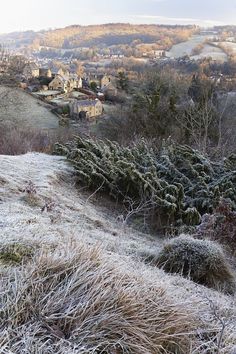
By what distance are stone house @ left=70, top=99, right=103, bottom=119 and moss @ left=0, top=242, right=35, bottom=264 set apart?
1057 inches

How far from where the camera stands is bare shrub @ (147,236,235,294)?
4.79m

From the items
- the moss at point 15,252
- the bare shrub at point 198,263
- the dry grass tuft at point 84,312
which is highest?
the dry grass tuft at point 84,312

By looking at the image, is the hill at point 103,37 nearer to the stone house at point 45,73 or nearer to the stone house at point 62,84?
the stone house at point 45,73

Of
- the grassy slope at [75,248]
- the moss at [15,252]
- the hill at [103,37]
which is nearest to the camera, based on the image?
the grassy slope at [75,248]

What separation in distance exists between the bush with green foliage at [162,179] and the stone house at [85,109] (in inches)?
782

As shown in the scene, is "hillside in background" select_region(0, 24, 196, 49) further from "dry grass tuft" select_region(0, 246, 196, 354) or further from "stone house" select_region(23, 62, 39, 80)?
"dry grass tuft" select_region(0, 246, 196, 354)

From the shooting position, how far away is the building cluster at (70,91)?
103ft

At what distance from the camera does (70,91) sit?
132 ft

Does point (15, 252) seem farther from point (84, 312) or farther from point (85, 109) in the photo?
point (85, 109)

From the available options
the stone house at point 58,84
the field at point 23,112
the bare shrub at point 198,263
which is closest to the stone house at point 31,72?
the stone house at point 58,84

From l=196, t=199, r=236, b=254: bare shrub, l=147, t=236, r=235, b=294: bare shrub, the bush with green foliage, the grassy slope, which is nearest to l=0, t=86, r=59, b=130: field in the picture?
the bush with green foliage

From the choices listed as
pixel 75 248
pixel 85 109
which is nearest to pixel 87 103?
pixel 85 109

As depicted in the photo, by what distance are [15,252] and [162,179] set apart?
6609 millimetres

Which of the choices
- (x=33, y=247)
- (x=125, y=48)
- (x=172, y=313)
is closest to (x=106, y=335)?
(x=172, y=313)
